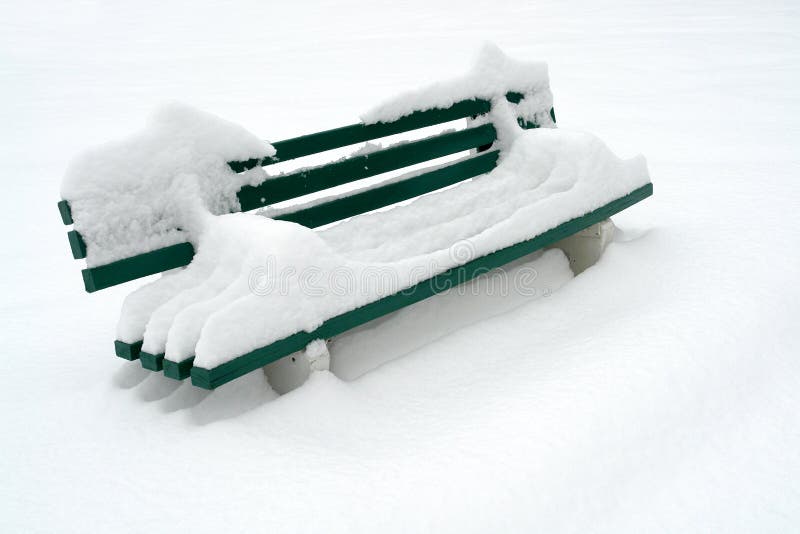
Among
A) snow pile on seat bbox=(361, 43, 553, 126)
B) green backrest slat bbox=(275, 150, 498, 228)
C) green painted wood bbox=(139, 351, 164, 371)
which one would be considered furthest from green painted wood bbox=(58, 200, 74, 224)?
snow pile on seat bbox=(361, 43, 553, 126)

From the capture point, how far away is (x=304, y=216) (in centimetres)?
307

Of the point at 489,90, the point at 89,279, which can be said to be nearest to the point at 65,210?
the point at 89,279

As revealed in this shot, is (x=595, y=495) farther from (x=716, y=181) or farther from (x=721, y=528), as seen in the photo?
(x=716, y=181)

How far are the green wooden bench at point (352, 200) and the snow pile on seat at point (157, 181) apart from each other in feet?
0.14

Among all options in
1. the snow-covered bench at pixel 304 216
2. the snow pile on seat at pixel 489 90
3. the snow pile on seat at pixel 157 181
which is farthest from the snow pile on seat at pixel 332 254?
the snow pile on seat at pixel 489 90

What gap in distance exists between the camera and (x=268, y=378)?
2.69 metres

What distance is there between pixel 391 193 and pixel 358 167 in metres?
0.21

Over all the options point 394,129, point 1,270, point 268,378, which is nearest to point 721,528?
point 268,378

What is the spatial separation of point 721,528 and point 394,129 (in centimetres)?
204

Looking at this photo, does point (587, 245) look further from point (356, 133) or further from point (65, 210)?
point (65, 210)

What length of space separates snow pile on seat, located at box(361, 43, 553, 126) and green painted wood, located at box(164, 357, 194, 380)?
1.36 metres

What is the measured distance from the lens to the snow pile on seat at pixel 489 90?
3.35 meters

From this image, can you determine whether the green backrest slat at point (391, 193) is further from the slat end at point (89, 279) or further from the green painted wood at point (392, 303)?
the slat end at point (89, 279)

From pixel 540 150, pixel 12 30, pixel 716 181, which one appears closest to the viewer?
pixel 540 150
